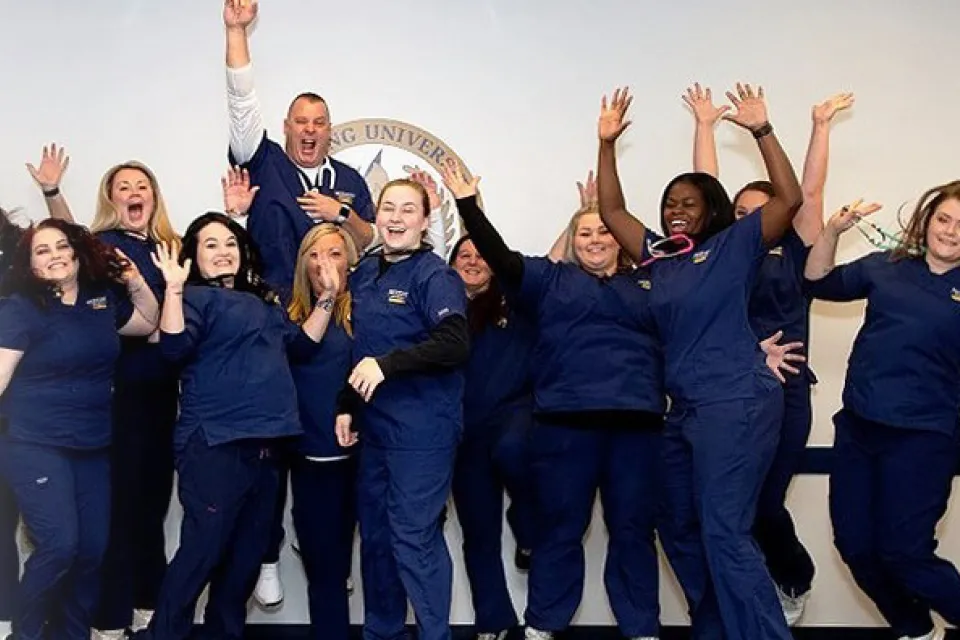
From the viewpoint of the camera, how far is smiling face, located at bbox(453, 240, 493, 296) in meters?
3.72

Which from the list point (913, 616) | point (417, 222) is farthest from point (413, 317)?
point (913, 616)

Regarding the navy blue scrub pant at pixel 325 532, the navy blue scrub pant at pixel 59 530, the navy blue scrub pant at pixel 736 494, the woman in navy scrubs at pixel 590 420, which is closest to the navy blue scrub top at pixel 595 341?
the woman in navy scrubs at pixel 590 420

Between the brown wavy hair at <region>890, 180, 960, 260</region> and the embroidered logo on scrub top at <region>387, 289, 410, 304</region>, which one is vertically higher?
the brown wavy hair at <region>890, 180, 960, 260</region>

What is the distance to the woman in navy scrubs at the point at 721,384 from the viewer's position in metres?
2.99

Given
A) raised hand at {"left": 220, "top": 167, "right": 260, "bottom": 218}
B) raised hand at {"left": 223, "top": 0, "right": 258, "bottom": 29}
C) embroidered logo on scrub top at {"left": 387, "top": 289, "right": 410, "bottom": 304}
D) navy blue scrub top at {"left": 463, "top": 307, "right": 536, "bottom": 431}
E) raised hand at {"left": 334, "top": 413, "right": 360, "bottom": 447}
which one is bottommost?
raised hand at {"left": 334, "top": 413, "right": 360, "bottom": 447}

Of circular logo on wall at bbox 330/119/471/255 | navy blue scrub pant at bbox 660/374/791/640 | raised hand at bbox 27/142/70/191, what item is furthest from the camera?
circular logo on wall at bbox 330/119/471/255

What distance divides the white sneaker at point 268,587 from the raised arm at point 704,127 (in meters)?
1.99

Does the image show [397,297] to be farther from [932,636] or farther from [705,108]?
[932,636]

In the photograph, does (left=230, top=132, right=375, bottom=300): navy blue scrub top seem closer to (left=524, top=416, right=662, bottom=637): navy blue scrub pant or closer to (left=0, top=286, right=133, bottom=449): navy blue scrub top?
(left=0, top=286, right=133, bottom=449): navy blue scrub top

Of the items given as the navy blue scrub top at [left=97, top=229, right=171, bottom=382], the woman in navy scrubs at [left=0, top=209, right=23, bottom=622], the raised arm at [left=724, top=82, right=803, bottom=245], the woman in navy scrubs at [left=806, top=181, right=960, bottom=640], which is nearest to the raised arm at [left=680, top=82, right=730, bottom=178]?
the raised arm at [left=724, top=82, right=803, bottom=245]

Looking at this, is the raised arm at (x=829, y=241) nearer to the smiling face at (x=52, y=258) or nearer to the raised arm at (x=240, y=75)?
the raised arm at (x=240, y=75)

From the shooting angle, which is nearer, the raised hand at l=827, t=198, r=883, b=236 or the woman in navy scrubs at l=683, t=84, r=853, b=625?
the raised hand at l=827, t=198, r=883, b=236

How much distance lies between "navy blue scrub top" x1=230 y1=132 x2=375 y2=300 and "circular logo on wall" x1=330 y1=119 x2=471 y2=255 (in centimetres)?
46

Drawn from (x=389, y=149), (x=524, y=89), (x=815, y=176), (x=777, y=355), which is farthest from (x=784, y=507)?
(x=389, y=149)
